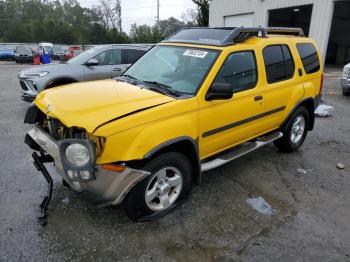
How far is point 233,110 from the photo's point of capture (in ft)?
12.6

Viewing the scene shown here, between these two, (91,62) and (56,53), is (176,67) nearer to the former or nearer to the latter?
(91,62)

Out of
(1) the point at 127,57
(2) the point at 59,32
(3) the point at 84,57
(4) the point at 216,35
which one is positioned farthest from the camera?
(2) the point at 59,32

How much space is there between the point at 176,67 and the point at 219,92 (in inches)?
31.7

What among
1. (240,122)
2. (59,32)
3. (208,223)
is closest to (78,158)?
(208,223)

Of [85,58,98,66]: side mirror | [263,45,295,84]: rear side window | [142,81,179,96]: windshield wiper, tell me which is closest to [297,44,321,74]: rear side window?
[263,45,295,84]: rear side window

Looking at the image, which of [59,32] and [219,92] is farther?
[59,32]

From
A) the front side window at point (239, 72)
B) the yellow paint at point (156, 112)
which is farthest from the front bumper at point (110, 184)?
the front side window at point (239, 72)

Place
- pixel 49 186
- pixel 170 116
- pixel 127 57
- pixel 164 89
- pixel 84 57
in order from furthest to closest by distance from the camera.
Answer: pixel 127 57, pixel 84 57, pixel 164 89, pixel 49 186, pixel 170 116

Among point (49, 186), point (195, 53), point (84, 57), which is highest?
point (195, 53)

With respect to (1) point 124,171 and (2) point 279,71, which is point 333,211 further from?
(1) point 124,171

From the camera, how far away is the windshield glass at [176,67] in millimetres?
3596

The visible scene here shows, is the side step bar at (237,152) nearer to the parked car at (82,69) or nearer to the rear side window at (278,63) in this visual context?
the rear side window at (278,63)

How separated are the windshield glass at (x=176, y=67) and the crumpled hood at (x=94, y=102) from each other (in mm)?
367

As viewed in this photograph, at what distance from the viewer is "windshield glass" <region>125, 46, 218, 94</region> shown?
3.60 m
